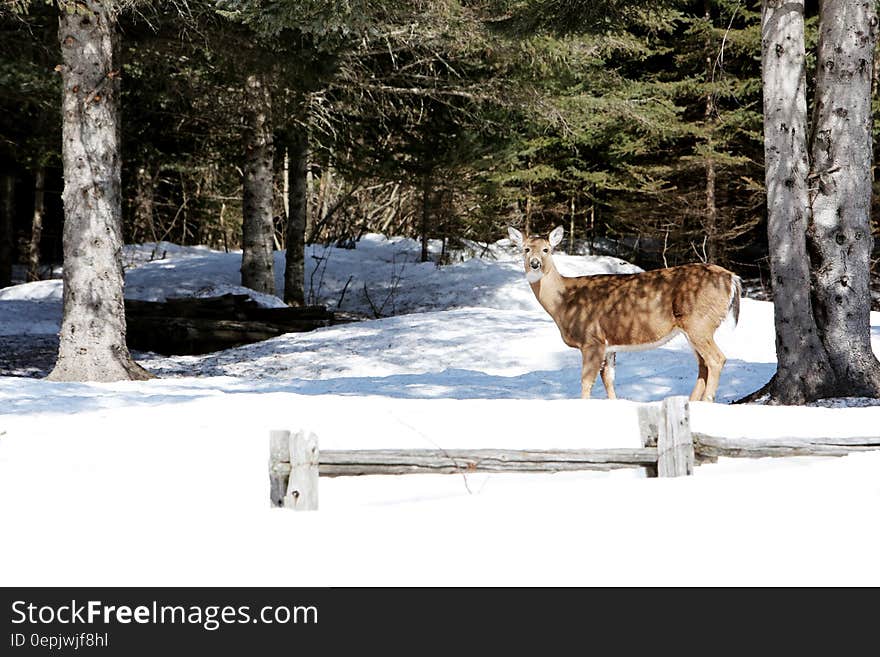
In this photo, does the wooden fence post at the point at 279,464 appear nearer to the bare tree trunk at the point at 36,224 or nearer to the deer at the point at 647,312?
the deer at the point at 647,312

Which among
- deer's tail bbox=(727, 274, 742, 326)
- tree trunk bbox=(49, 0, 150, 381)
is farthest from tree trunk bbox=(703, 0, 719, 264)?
tree trunk bbox=(49, 0, 150, 381)

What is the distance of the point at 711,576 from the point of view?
5207mm

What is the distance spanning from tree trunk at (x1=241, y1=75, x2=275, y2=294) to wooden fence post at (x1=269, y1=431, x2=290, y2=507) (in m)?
14.2

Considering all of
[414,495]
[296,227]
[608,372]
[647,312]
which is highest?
[296,227]

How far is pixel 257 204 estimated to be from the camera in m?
20.8

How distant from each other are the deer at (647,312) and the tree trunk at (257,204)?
9.99 meters

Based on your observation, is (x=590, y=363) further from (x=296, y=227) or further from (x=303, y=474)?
(x=296, y=227)

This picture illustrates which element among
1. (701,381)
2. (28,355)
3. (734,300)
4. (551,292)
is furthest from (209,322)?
(734,300)

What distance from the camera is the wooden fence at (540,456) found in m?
6.13

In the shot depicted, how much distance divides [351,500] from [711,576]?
8.82ft

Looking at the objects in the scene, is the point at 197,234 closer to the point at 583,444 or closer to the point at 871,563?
the point at 583,444

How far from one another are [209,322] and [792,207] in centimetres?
1083

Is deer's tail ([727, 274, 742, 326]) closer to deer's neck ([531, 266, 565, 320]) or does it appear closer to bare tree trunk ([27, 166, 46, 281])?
deer's neck ([531, 266, 565, 320])

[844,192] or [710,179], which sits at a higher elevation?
[710,179]
